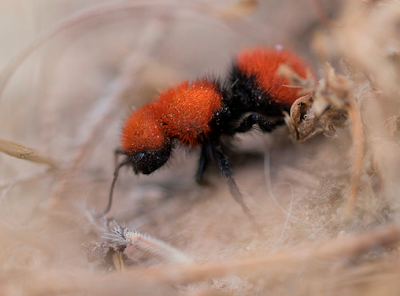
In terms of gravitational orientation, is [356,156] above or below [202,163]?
above

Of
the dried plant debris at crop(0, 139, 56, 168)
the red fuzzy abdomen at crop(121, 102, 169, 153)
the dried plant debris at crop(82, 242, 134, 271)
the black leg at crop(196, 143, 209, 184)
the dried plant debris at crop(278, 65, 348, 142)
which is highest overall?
the dried plant debris at crop(278, 65, 348, 142)

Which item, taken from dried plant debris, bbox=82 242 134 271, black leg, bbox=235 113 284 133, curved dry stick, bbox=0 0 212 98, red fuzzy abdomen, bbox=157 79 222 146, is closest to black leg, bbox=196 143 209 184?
red fuzzy abdomen, bbox=157 79 222 146

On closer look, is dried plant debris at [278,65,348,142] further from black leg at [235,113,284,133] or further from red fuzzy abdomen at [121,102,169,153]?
red fuzzy abdomen at [121,102,169,153]

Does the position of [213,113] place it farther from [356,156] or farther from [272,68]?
[356,156]

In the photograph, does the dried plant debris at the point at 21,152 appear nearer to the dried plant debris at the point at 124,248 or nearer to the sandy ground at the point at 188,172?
the sandy ground at the point at 188,172

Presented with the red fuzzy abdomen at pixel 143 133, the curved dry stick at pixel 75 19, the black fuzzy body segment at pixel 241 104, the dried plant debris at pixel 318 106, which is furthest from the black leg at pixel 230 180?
the curved dry stick at pixel 75 19

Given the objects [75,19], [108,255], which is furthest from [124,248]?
[75,19]

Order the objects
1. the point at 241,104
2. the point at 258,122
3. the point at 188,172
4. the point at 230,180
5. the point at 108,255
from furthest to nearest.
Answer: the point at 188,172 < the point at 241,104 < the point at 258,122 < the point at 230,180 < the point at 108,255
